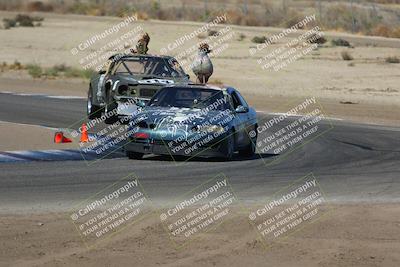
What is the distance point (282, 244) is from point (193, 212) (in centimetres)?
191

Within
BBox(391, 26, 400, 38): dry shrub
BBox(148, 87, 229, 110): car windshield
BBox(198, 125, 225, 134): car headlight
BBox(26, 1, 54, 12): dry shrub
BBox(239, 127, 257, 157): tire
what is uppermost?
BBox(26, 1, 54, 12): dry shrub

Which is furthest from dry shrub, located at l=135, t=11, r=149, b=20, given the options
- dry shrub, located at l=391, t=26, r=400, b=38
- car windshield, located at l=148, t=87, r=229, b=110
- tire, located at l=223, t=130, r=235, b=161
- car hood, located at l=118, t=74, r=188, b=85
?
tire, located at l=223, t=130, r=235, b=161

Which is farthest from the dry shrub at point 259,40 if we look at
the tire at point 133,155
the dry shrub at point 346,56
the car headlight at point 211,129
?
the tire at point 133,155

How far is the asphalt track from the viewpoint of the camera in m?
14.4

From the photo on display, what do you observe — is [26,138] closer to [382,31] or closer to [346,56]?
[346,56]

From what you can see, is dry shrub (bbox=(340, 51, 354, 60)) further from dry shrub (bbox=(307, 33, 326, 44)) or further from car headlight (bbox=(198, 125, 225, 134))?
car headlight (bbox=(198, 125, 225, 134))

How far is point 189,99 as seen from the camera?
19.4 m

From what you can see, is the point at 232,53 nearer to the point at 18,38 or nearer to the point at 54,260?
the point at 18,38

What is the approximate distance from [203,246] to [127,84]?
489 inches

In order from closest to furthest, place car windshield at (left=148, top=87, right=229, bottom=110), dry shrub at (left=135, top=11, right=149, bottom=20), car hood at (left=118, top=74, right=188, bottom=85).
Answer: car windshield at (left=148, top=87, right=229, bottom=110) < car hood at (left=118, top=74, right=188, bottom=85) < dry shrub at (left=135, top=11, right=149, bottom=20)

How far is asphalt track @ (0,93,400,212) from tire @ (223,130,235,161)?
0.17 m

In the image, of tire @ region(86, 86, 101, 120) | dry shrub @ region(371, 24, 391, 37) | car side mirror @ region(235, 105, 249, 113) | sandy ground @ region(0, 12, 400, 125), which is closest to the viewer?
car side mirror @ region(235, 105, 249, 113)

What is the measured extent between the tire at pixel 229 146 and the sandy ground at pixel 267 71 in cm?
1161

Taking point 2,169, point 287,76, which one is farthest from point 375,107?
point 2,169
